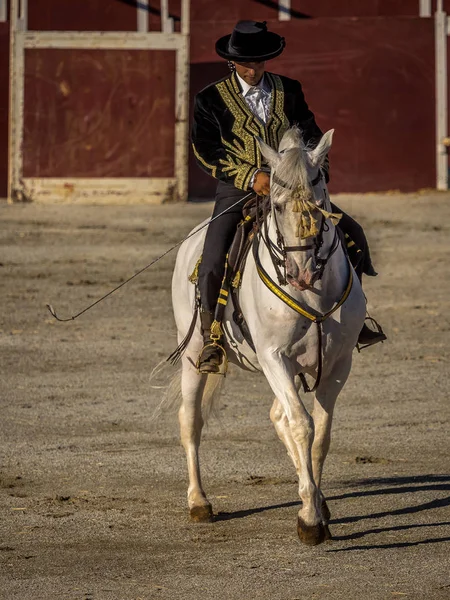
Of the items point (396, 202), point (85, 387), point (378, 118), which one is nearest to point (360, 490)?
point (85, 387)

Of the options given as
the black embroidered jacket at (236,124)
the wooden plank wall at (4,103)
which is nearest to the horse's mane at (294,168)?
the black embroidered jacket at (236,124)

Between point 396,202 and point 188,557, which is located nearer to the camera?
point 188,557

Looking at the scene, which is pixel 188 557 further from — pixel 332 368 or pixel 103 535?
pixel 332 368

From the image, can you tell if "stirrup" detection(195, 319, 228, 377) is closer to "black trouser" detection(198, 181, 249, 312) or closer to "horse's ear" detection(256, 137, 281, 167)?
"black trouser" detection(198, 181, 249, 312)

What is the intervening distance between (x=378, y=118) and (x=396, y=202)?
6.18 feet

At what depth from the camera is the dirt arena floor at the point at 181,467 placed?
6355 mm

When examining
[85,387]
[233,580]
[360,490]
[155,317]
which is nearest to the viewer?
[233,580]

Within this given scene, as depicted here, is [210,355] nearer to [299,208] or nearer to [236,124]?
[236,124]

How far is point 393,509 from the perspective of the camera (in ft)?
24.9

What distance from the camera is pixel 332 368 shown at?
7.17m

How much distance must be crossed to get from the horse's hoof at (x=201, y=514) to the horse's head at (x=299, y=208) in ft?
4.85

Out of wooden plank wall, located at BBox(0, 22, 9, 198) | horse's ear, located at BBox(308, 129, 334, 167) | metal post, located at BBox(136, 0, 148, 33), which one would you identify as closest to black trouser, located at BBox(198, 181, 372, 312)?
horse's ear, located at BBox(308, 129, 334, 167)

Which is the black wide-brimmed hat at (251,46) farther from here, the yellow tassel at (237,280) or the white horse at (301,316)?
the yellow tassel at (237,280)

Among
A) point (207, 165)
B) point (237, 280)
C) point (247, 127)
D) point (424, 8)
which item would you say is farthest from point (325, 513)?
point (424, 8)
